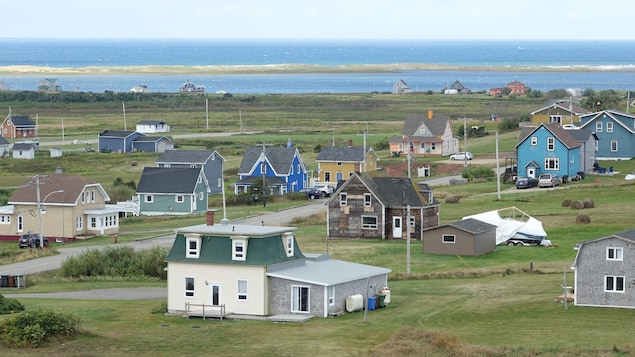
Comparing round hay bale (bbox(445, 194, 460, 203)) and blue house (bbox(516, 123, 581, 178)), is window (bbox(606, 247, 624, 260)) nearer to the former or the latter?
round hay bale (bbox(445, 194, 460, 203))

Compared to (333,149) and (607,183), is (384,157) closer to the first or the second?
(333,149)

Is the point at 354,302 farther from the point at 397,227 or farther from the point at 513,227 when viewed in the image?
the point at 397,227

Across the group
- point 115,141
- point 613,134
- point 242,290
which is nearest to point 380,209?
point 242,290

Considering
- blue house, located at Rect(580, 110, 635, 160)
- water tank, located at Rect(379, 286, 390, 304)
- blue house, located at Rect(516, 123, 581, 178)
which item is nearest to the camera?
water tank, located at Rect(379, 286, 390, 304)

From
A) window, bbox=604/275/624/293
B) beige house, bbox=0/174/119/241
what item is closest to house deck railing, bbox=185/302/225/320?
window, bbox=604/275/624/293

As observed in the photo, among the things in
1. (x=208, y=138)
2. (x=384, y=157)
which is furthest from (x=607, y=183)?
(x=208, y=138)

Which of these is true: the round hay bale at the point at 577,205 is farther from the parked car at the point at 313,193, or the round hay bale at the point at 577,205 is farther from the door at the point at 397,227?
the parked car at the point at 313,193

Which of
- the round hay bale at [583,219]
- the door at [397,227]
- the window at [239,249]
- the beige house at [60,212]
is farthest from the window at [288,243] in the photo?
the beige house at [60,212]
